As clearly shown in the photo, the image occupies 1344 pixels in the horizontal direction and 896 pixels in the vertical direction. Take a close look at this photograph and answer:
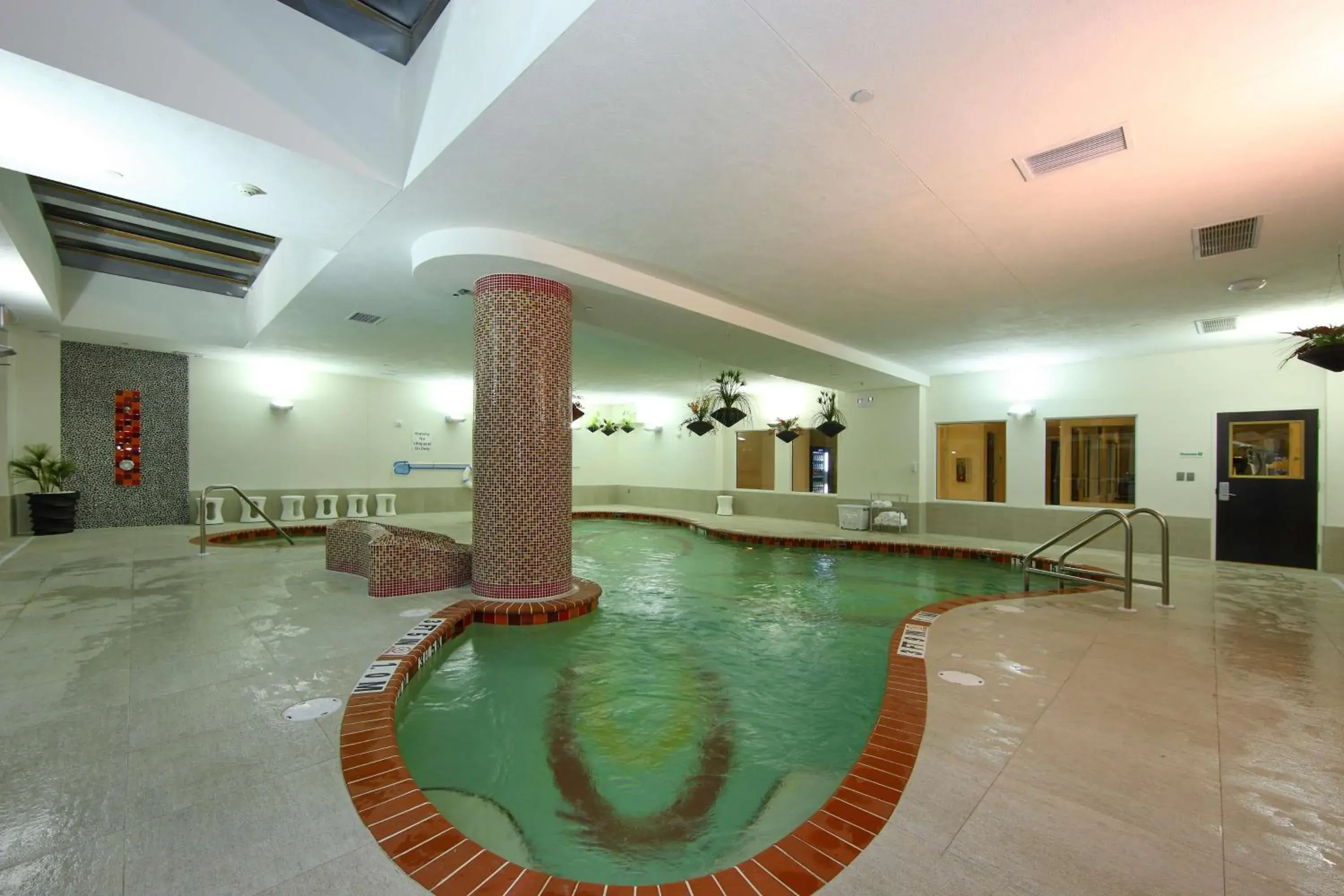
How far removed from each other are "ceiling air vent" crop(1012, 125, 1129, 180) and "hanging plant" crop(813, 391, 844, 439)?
7030mm

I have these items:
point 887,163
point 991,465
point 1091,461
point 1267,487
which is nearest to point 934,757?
point 887,163

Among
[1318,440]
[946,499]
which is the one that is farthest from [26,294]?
[1318,440]

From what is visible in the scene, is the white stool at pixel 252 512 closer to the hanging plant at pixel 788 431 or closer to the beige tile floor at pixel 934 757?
the beige tile floor at pixel 934 757

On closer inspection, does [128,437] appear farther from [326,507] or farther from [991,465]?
[991,465]

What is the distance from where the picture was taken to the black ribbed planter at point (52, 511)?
838cm

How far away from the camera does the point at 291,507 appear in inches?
433

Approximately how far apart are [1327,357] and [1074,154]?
336 centimetres

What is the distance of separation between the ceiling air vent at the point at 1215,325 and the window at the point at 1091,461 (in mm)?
1876

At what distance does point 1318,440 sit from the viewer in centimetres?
719

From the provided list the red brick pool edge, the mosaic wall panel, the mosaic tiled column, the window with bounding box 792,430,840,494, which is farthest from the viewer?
the window with bounding box 792,430,840,494

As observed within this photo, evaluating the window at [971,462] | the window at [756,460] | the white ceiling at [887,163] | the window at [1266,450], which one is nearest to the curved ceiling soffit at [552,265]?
the white ceiling at [887,163]

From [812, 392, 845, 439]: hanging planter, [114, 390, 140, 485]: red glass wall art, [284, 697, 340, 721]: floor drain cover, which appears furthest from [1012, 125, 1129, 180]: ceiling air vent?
[114, 390, 140, 485]: red glass wall art

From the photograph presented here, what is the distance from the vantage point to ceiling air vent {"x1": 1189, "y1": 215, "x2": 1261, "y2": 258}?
4297 mm

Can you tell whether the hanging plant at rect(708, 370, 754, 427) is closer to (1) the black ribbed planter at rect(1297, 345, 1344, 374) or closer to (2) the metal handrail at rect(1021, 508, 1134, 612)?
(2) the metal handrail at rect(1021, 508, 1134, 612)
